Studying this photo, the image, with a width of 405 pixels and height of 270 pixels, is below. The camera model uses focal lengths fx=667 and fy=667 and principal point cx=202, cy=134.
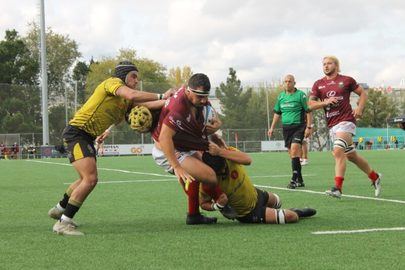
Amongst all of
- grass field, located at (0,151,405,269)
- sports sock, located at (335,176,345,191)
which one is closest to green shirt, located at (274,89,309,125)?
grass field, located at (0,151,405,269)

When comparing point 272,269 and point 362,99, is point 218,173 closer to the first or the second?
point 272,269

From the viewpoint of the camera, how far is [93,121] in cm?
664

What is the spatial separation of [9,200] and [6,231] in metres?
3.52

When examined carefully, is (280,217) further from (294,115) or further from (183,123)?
(294,115)

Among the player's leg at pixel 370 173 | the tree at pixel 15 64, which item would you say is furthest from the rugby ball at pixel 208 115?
the tree at pixel 15 64

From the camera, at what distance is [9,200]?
972cm

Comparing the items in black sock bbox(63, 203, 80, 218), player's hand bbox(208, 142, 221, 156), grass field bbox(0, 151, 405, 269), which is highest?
player's hand bbox(208, 142, 221, 156)

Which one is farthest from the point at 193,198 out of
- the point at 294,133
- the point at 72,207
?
the point at 294,133

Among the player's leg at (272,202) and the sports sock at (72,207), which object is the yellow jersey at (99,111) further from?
the player's leg at (272,202)

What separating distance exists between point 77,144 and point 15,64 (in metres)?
66.4

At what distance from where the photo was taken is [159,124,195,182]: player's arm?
239 inches

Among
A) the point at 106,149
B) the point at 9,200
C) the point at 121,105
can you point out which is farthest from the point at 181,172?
the point at 106,149

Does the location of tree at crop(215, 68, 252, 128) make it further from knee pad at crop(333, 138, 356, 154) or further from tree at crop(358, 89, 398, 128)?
knee pad at crop(333, 138, 356, 154)

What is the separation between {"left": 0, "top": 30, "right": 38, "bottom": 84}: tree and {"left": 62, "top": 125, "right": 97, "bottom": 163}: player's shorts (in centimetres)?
6465
